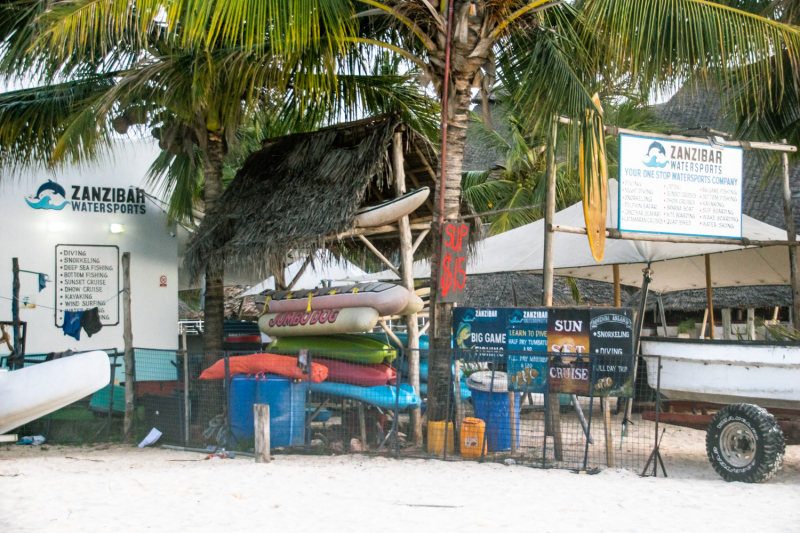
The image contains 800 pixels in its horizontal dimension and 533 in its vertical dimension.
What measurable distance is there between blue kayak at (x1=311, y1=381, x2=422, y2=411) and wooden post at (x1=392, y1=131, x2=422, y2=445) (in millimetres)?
286

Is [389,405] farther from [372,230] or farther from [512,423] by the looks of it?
[372,230]

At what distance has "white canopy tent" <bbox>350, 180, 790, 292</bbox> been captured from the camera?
499 inches

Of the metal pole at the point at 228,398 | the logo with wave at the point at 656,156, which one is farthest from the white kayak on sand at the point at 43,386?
the logo with wave at the point at 656,156

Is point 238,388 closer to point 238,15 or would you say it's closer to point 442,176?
point 442,176

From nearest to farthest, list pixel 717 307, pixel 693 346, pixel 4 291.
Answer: pixel 693 346, pixel 4 291, pixel 717 307

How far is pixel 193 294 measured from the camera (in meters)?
33.9

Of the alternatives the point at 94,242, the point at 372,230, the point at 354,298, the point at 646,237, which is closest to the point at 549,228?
the point at 646,237

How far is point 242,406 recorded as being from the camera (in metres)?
9.73

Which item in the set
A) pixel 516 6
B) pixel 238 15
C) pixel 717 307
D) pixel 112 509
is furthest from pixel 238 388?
pixel 717 307

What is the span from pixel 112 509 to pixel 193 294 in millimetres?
28283

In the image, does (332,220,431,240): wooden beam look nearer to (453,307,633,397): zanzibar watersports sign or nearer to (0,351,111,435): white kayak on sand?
(453,307,633,397): zanzibar watersports sign

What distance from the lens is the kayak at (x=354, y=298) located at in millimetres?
10109

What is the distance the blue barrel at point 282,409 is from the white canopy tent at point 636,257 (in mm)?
5151

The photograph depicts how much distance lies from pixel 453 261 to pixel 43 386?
16.3ft
